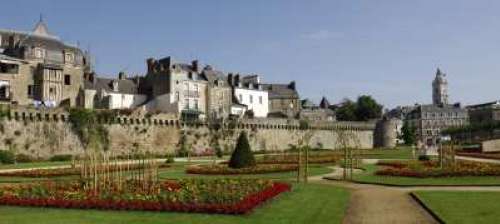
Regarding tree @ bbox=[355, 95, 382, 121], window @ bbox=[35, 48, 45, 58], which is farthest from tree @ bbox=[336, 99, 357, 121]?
window @ bbox=[35, 48, 45, 58]

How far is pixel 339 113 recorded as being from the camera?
12506cm

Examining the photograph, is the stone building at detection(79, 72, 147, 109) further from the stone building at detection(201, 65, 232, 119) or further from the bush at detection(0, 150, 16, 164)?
the bush at detection(0, 150, 16, 164)

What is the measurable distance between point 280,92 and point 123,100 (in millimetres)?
36758

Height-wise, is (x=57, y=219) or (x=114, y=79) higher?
(x=114, y=79)

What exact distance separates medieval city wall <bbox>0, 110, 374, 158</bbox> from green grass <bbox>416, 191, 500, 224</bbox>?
20602 mm

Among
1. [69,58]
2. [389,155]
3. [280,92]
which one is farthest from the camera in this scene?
[280,92]

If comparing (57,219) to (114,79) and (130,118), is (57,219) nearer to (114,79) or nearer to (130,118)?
(130,118)

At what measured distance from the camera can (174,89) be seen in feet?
265

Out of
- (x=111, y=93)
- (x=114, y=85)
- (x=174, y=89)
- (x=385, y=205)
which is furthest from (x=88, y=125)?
(x=385, y=205)

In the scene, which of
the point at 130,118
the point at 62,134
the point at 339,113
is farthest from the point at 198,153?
the point at 339,113

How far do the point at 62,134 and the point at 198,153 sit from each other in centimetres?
1711

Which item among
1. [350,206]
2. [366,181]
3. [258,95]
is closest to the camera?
[350,206]

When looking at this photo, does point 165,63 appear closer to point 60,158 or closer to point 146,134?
point 146,134

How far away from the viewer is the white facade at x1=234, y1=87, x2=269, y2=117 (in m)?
93.9
